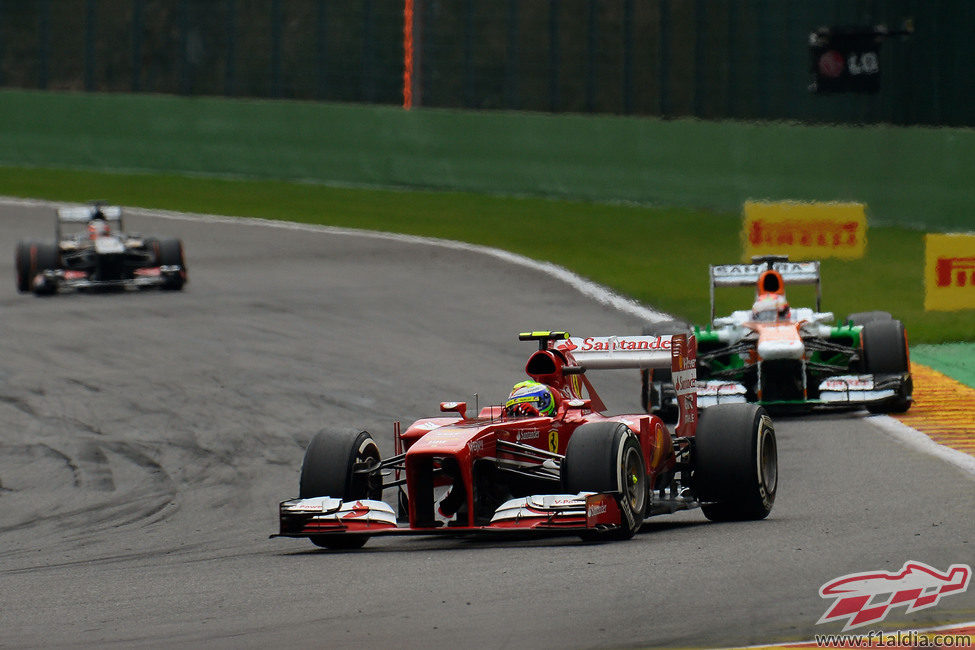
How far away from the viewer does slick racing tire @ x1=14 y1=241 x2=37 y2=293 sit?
23.8 metres

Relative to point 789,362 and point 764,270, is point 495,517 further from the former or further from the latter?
point 764,270

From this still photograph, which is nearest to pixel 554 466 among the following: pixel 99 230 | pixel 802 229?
pixel 802 229

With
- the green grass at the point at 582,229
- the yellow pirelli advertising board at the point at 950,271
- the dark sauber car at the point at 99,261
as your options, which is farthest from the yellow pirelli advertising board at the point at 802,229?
the dark sauber car at the point at 99,261

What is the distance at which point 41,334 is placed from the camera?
66.9 ft

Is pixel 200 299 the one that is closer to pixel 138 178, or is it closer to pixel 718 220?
pixel 718 220

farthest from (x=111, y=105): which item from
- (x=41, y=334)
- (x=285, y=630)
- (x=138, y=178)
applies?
(x=285, y=630)

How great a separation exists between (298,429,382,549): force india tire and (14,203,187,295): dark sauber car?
13525 millimetres

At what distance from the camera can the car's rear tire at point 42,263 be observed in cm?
2375

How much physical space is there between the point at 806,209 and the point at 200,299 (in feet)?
25.5

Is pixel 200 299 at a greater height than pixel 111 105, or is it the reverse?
pixel 111 105

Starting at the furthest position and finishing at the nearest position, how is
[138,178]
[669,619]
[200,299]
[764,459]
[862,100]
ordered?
[138,178] < [862,100] < [200,299] < [764,459] < [669,619]

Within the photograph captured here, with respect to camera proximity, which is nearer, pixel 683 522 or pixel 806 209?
pixel 683 522

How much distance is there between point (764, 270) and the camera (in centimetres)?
1711

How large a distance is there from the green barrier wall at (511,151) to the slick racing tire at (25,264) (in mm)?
12929
